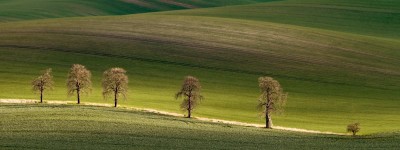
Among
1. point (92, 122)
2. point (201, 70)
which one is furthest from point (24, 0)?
point (92, 122)

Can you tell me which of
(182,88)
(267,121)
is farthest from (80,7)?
(267,121)

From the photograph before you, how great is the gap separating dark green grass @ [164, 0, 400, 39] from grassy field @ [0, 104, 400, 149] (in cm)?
6945

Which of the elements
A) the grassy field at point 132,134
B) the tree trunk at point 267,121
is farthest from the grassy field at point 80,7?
the grassy field at point 132,134

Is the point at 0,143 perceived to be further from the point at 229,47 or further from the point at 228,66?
the point at 229,47

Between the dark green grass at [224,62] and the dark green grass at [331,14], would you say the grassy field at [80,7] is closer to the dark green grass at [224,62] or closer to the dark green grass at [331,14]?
the dark green grass at [331,14]

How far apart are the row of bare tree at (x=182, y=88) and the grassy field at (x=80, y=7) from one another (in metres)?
62.7

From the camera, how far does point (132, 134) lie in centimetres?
5112

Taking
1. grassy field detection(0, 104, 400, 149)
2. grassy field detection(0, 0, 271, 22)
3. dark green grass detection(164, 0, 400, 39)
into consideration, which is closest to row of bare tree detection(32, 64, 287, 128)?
grassy field detection(0, 104, 400, 149)

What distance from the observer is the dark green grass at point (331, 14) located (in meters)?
126

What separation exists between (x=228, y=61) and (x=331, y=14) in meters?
47.3

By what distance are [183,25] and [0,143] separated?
6736 cm

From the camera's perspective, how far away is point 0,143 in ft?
151

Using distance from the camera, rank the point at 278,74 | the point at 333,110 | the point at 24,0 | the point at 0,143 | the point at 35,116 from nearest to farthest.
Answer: the point at 0,143, the point at 35,116, the point at 333,110, the point at 278,74, the point at 24,0

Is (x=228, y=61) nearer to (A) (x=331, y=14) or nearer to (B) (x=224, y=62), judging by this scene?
(B) (x=224, y=62)
